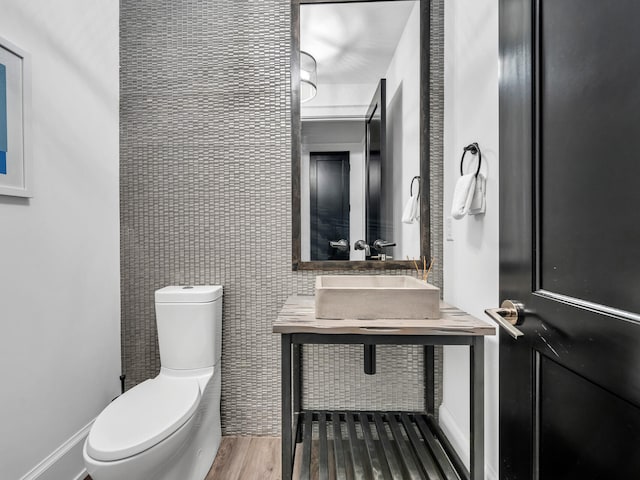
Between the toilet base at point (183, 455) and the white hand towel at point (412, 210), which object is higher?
the white hand towel at point (412, 210)

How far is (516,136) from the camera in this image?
868 mm

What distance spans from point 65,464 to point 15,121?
1409 mm

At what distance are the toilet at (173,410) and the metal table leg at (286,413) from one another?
0.38 metres

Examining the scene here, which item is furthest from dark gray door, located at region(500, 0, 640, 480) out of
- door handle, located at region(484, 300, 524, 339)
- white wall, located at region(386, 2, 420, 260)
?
white wall, located at region(386, 2, 420, 260)

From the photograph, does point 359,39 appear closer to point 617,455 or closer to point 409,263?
point 409,263

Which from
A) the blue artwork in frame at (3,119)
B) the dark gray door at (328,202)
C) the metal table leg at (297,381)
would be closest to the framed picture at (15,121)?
the blue artwork in frame at (3,119)

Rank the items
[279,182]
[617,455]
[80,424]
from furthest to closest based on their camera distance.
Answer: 1. [279,182]
2. [80,424]
3. [617,455]

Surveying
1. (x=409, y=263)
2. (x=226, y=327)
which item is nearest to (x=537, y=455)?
(x=409, y=263)

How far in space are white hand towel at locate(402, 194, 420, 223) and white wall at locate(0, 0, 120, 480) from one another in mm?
1552

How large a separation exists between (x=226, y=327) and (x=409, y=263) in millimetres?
1042

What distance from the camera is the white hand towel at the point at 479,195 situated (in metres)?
1.29

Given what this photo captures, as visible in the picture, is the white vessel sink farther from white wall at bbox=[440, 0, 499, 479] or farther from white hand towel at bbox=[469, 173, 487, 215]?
white hand towel at bbox=[469, 173, 487, 215]

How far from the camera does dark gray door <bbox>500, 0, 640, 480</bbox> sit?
57 centimetres

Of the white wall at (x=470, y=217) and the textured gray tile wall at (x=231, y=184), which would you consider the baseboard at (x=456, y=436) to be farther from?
the textured gray tile wall at (x=231, y=184)
